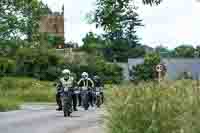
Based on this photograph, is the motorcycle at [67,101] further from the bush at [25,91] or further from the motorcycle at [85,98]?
the bush at [25,91]

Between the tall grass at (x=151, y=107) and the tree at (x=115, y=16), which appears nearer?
the tree at (x=115, y=16)

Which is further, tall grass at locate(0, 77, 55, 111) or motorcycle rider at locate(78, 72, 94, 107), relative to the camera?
tall grass at locate(0, 77, 55, 111)

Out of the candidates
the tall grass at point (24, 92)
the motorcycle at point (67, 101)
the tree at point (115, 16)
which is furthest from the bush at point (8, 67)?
the tree at point (115, 16)

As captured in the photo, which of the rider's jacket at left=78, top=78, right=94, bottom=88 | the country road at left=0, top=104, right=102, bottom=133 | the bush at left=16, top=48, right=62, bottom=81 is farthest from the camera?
the bush at left=16, top=48, right=62, bottom=81

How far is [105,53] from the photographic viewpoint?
323 ft

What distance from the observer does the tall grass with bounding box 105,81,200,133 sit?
10586mm

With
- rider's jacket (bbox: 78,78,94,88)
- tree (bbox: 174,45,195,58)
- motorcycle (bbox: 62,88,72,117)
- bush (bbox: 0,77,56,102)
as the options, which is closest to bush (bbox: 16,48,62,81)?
bush (bbox: 0,77,56,102)

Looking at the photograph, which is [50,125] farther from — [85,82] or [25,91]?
[25,91]

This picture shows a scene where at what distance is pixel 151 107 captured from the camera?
12227mm

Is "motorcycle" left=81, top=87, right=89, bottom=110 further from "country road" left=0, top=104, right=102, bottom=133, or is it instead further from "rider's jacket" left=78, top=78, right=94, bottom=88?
"country road" left=0, top=104, right=102, bottom=133

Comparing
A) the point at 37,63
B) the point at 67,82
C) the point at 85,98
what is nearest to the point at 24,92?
the point at 85,98

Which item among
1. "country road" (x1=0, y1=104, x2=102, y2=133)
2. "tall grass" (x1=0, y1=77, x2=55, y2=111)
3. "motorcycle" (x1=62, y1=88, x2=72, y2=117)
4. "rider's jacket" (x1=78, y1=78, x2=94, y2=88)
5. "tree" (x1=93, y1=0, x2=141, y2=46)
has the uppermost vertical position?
"tree" (x1=93, y1=0, x2=141, y2=46)

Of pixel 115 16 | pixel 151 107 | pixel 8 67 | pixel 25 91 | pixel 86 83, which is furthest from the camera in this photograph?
pixel 8 67

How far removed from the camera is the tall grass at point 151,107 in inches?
417
